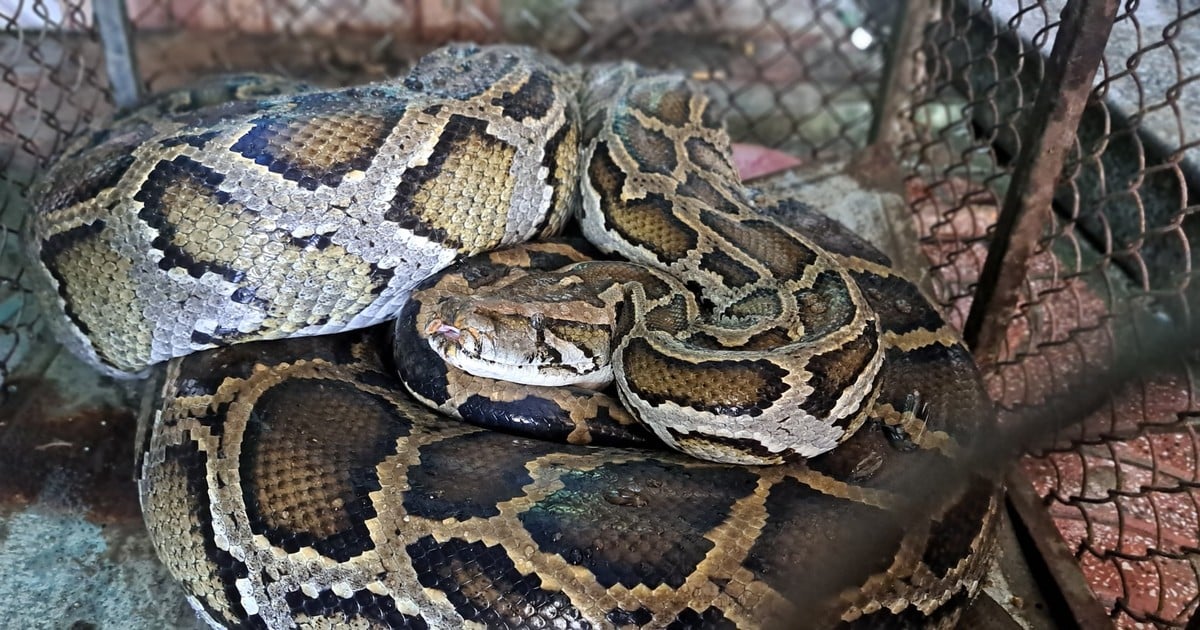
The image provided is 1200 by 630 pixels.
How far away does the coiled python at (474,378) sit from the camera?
9.14ft

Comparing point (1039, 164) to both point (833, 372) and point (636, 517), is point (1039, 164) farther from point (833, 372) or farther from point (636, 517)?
point (636, 517)

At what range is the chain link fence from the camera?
3693mm

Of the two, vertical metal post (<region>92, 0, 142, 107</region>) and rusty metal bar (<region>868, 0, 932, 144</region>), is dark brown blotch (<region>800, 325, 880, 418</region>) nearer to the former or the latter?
rusty metal bar (<region>868, 0, 932, 144</region>)

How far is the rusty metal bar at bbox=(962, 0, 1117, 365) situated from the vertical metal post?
15.5 ft

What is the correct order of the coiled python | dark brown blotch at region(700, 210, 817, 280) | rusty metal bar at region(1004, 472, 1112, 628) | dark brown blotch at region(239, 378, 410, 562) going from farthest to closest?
dark brown blotch at region(700, 210, 817, 280), rusty metal bar at region(1004, 472, 1112, 628), dark brown blotch at region(239, 378, 410, 562), the coiled python

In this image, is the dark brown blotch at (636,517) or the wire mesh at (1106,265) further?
the wire mesh at (1106,265)

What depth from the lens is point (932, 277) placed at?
4.98 m

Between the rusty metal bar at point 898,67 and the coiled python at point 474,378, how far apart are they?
1.90 m

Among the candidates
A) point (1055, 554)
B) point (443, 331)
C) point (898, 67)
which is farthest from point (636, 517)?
point (898, 67)

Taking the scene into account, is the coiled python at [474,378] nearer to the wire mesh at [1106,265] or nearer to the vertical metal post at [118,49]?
the wire mesh at [1106,265]

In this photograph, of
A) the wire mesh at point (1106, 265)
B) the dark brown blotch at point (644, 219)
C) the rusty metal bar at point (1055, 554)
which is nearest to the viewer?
the rusty metal bar at point (1055, 554)

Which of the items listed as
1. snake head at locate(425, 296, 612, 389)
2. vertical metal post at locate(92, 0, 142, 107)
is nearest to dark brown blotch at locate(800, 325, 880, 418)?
snake head at locate(425, 296, 612, 389)

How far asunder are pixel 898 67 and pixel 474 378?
145 inches

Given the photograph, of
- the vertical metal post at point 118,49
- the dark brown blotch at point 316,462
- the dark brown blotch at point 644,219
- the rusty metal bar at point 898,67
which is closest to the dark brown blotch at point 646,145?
the dark brown blotch at point 644,219
